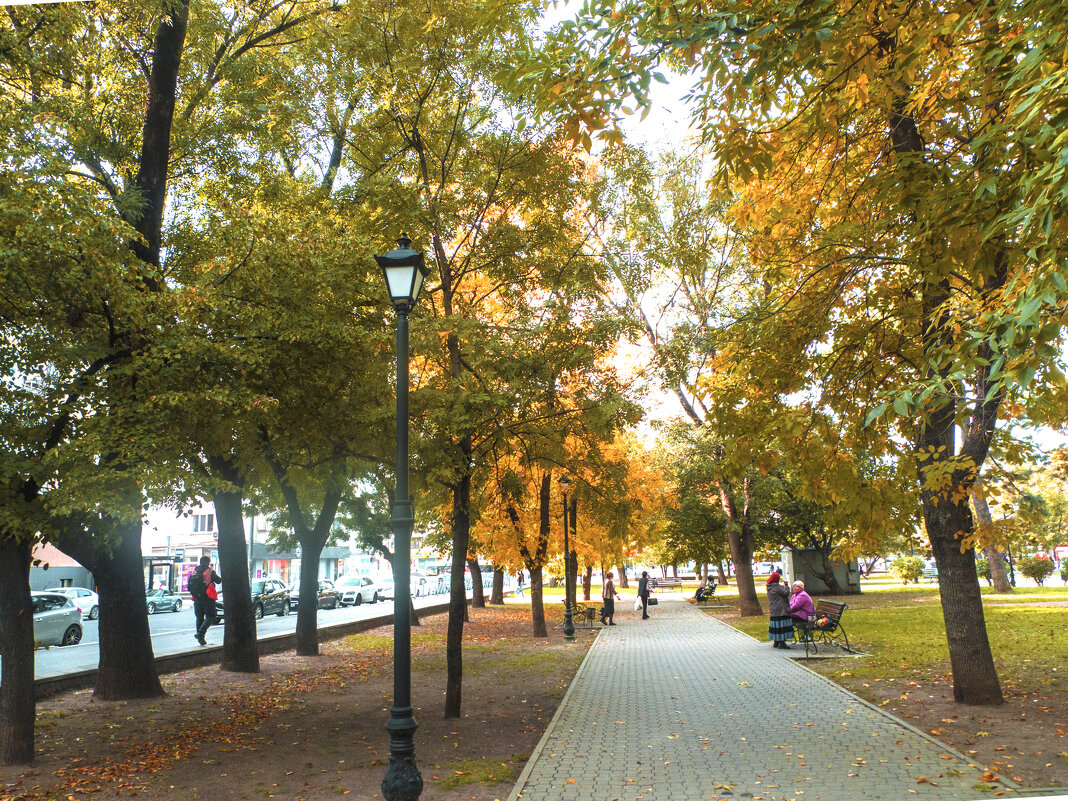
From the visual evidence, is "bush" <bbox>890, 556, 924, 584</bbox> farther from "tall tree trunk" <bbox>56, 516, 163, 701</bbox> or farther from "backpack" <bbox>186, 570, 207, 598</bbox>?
"tall tree trunk" <bbox>56, 516, 163, 701</bbox>

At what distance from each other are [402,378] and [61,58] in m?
6.51

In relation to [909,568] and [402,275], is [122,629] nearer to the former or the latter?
[402,275]

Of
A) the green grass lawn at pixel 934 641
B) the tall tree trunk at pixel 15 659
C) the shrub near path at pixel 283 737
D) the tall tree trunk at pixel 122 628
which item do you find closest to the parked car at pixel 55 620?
the shrub near path at pixel 283 737

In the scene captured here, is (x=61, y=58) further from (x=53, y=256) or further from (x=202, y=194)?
(x=202, y=194)

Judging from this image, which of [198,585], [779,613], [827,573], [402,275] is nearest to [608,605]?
[779,613]

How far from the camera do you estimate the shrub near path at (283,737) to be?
274 inches

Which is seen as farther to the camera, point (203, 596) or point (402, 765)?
point (203, 596)

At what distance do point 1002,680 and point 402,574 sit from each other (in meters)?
9.25

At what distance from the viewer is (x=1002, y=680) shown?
11188mm

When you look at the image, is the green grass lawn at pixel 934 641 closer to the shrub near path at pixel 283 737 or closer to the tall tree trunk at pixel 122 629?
the shrub near path at pixel 283 737

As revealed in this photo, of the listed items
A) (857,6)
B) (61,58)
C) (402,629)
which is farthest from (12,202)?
(857,6)

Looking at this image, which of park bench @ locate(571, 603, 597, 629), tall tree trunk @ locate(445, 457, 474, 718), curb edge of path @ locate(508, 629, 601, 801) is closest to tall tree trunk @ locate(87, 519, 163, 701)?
tall tree trunk @ locate(445, 457, 474, 718)

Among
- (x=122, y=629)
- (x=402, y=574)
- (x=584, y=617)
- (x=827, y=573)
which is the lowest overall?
(x=827, y=573)

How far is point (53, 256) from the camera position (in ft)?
24.3
